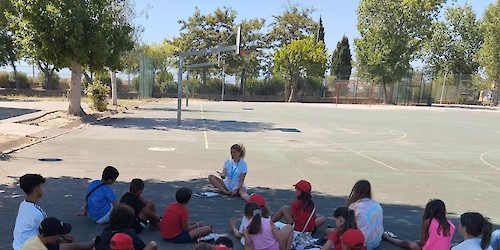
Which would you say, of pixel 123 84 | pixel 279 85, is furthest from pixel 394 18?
pixel 123 84

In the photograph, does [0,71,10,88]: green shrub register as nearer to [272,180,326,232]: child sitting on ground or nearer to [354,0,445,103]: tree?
[354,0,445,103]: tree

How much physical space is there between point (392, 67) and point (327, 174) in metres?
50.0

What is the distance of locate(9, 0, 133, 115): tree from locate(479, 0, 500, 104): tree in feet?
184

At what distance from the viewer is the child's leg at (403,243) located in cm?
543

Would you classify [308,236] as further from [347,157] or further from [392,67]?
[392,67]

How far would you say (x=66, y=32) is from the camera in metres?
19.3

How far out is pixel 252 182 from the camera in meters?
8.91

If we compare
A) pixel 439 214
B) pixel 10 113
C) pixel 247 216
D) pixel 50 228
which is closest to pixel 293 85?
pixel 10 113

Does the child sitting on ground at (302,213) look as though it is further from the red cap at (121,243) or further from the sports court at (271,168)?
the red cap at (121,243)

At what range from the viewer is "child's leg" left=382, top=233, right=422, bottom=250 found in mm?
5430

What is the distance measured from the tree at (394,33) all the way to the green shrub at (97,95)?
4014 centimetres

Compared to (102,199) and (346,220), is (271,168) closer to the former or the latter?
(102,199)

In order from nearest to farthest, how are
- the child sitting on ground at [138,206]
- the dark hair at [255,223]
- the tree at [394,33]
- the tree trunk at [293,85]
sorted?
the dark hair at [255,223], the child sitting on ground at [138,206], the tree at [394,33], the tree trunk at [293,85]

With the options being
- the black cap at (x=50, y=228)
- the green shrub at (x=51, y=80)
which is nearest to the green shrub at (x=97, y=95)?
the black cap at (x=50, y=228)
